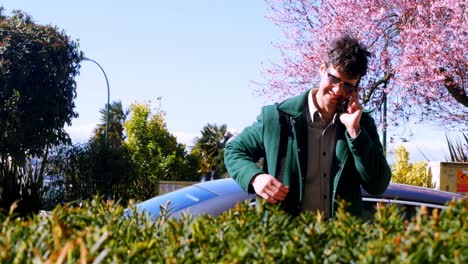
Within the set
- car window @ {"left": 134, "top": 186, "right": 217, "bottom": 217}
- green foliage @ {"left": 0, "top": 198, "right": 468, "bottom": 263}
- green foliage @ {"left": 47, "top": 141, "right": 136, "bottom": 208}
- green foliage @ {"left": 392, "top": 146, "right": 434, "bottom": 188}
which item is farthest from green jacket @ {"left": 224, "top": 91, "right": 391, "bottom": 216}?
green foliage @ {"left": 47, "top": 141, "right": 136, "bottom": 208}

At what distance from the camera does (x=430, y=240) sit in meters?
2.01

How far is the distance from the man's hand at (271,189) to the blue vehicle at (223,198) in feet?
7.27

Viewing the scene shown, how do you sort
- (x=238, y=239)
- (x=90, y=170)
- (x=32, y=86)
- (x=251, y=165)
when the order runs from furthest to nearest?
(x=32, y=86) → (x=90, y=170) → (x=251, y=165) → (x=238, y=239)

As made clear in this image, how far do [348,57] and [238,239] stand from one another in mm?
1903

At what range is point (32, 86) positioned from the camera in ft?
118

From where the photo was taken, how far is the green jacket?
386 centimetres

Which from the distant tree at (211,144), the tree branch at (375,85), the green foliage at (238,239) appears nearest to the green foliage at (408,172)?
the tree branch at (375,85)

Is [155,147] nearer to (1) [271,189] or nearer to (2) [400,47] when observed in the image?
(2) [400,47]

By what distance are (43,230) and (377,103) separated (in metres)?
18.3

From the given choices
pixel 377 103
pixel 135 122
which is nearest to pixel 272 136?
pixel 377 103

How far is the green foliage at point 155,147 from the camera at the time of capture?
3959 cm

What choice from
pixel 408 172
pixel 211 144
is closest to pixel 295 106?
pixel 408 172

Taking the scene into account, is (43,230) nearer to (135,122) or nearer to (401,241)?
(401,241)

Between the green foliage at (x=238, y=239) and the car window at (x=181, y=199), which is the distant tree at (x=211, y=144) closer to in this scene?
the car window at (x=181, y=199)
